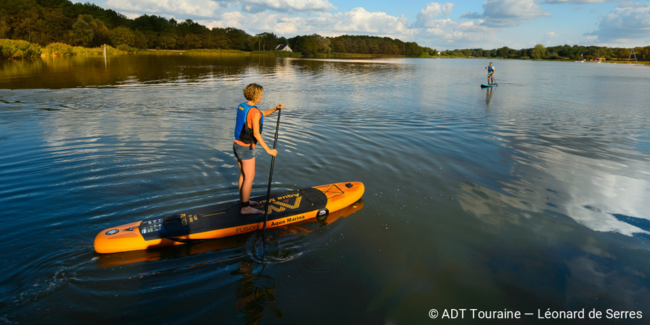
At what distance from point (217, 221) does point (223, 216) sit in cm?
16

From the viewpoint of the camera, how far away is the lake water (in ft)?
14.2

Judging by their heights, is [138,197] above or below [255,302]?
above

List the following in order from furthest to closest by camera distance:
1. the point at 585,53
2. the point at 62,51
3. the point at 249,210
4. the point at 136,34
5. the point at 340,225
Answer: the point at 585,53
the point at 136,34
the point at 62,51
the point at 340,225
the point at 249,210

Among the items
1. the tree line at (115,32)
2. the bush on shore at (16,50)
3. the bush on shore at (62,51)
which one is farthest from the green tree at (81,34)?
the bush on shore at (16,50)

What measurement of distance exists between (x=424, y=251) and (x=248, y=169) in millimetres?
3376

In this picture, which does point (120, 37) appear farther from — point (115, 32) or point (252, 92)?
point (252, 92)

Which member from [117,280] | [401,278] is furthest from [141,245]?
[401,278]

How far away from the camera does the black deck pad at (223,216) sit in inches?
212

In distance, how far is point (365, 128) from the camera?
14008mm

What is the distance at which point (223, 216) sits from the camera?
5820mm

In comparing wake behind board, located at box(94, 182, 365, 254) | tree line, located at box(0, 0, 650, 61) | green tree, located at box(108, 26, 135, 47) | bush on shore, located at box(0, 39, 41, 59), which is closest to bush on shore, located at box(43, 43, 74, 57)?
bush on shore, located at box(0, 39, 41, 59)

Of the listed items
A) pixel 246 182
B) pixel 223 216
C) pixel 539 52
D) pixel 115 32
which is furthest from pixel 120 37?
pixel 539 52

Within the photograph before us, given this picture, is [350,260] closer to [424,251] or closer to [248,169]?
[424,251]

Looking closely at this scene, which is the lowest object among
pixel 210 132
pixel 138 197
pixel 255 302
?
pixel 255 302
